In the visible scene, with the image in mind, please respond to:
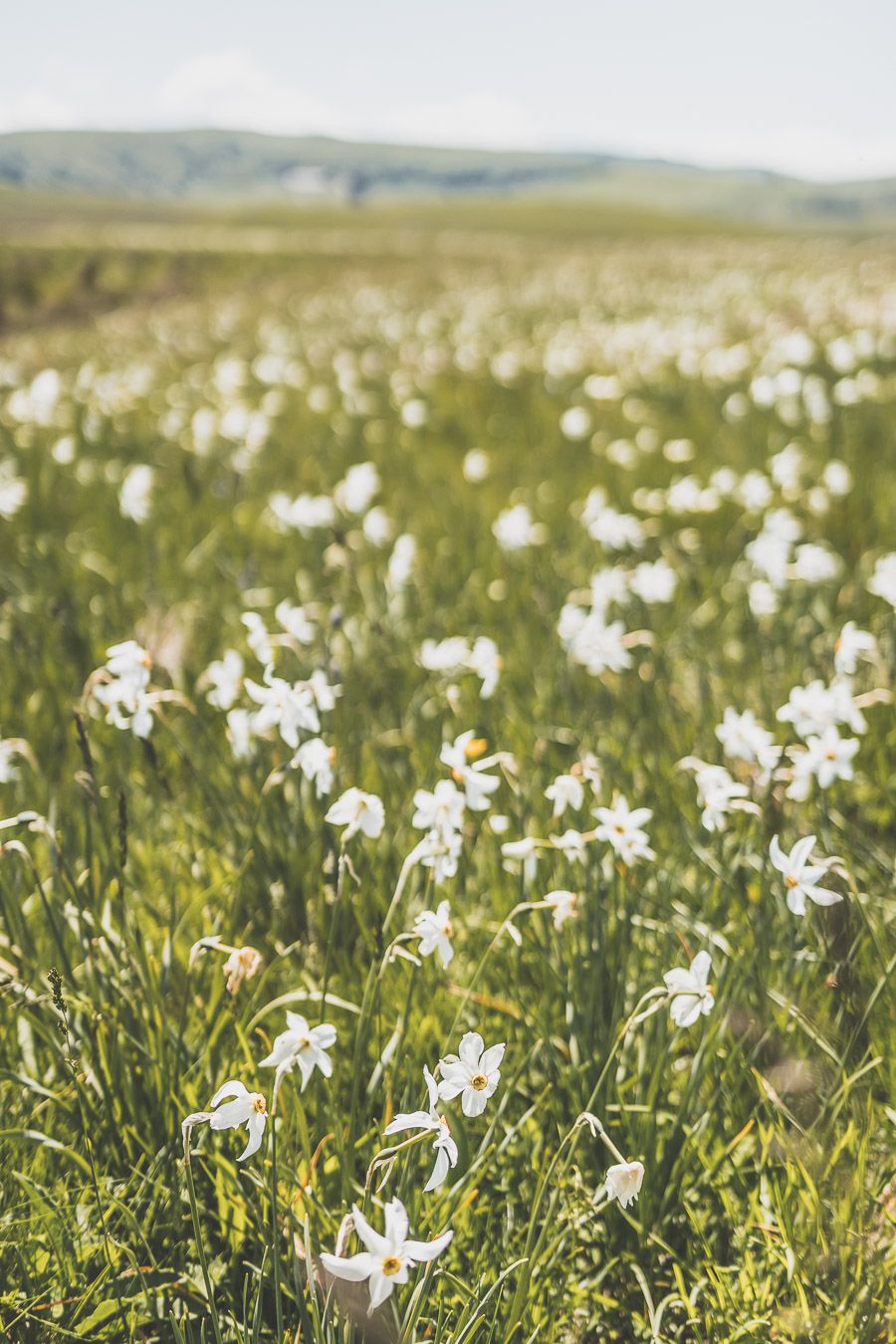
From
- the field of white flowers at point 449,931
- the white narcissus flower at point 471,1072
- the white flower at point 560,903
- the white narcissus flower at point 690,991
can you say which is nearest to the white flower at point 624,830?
the field of white flowers at point 449,931

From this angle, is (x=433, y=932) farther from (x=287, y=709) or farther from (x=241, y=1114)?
(x=287, y=709)

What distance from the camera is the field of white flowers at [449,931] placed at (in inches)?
70.6

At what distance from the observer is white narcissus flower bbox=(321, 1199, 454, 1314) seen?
4.13 feet

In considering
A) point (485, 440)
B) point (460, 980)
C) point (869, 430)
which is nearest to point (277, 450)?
point (485, 440)

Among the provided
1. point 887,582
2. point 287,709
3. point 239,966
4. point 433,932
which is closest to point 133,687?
point 287,709

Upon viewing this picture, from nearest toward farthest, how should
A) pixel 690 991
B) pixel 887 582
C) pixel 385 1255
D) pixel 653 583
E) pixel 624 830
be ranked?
pixel 385 1255, pixel 690 991, pixel 624 830, pixel 887 582, pixel 653 583

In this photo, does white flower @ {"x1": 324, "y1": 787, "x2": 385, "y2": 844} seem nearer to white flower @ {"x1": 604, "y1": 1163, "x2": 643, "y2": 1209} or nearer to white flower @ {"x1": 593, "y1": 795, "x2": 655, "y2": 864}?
white flower @ {"x1": 593, "y1": 795, "x2": 655, "y2": 864}

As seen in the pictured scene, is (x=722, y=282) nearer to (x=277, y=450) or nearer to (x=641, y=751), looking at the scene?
(x=277, y=450)

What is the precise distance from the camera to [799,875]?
1913 mm

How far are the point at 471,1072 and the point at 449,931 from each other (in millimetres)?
327

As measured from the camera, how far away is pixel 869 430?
721 centimetres

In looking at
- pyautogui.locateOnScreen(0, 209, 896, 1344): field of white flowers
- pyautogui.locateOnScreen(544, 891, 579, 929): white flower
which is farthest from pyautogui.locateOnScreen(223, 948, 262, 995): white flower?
pyautogui.locateOnScreen(544, 891, 579, 929): white flower

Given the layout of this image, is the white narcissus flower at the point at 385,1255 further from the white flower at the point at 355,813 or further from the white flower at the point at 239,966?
the white flower at the point at 355,813

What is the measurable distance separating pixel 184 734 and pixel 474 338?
10619 millimetres
